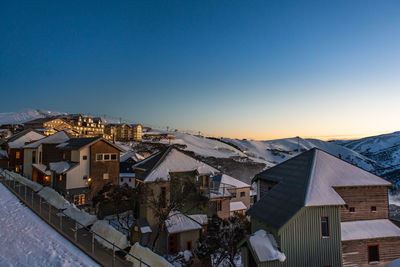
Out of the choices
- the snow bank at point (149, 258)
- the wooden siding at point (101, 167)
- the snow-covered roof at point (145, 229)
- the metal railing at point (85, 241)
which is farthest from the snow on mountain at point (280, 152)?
the metal railing at point (85, 241)

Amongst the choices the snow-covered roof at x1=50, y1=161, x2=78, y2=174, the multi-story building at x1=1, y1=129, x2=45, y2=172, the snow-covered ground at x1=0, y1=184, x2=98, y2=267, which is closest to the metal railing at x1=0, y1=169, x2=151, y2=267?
the snow-covered ground at x1=0, y1=184, x2=98, y2=267

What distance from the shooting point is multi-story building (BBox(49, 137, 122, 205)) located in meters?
28.3

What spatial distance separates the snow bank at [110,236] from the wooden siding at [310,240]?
10792mm

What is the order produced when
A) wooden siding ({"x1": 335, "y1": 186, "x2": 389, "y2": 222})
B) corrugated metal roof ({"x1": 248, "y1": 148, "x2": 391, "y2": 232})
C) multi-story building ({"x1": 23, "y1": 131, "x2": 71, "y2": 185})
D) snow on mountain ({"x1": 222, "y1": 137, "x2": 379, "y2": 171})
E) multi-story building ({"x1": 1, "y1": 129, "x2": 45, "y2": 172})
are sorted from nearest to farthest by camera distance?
corrugated metal roof ({"x1": 248, "y1": 148, "x2": 391, "y2": 232})
wooden siding ({"x1": 335, "y1": 186, "x2": 389, "y2": 222})
multi-story building ({"x1": 23, "y1": 131, "x2": 71, "y2": 185})
multi-story building ({"x1": 1, "y1": 129, "x2": 45, "y2": 172})
snow on mountain ({"x1": 222, "y1": 137, "x2": 379, "y2": 171})

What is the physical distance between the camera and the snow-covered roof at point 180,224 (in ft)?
64.7

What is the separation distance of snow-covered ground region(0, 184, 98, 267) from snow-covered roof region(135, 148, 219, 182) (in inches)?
345

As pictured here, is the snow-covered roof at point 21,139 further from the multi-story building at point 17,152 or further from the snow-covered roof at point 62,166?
the snow-covered roof at point 62,166

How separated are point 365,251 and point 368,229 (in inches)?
53.1

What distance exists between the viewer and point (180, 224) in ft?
67.1

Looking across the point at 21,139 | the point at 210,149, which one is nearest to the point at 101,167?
the point at 21,139

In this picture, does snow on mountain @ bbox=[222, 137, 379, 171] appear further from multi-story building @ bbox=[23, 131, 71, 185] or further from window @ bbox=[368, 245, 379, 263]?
multi-story building @ bbox=[23, 131, 71, 185]

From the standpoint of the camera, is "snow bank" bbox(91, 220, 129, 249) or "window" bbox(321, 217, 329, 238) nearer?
"window" bbox(321, 217, 329, 238)

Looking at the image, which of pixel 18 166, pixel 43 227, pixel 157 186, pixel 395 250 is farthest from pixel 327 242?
pixel 18 166

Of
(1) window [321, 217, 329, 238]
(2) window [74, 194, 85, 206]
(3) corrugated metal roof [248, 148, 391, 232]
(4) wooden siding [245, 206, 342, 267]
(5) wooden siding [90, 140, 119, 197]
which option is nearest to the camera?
(4) wooden siding [245, 206, 342, 267]
